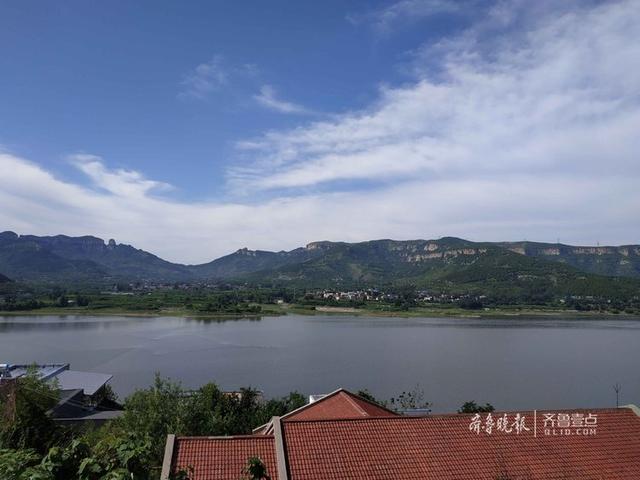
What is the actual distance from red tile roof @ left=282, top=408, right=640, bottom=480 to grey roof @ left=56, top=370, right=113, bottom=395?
18.1m

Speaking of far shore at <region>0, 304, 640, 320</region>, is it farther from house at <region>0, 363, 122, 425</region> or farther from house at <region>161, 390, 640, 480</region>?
house at <region>161, 390, 640, 480</region>

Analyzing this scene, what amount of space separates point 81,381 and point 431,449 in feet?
68.8

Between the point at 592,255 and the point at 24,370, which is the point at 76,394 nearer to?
the point at 24,370

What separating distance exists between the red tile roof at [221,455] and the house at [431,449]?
0.04ft

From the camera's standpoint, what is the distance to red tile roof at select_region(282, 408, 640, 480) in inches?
283

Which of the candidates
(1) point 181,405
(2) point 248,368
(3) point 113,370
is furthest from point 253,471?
(3) point 113,370

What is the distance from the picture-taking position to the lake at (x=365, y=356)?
91.1ft

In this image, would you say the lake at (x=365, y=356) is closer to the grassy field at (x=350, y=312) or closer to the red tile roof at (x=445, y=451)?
the grassy field at (x=350, y=312)

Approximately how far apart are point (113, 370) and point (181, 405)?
20338mm

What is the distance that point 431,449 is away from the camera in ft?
25.1

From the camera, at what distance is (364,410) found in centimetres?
1040

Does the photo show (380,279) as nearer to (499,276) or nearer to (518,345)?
(499,276)

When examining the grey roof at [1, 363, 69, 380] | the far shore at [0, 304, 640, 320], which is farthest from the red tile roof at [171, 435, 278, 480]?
the far shore at [0, 304, 640, 320]

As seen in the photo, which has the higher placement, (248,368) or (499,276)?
(499,276)
